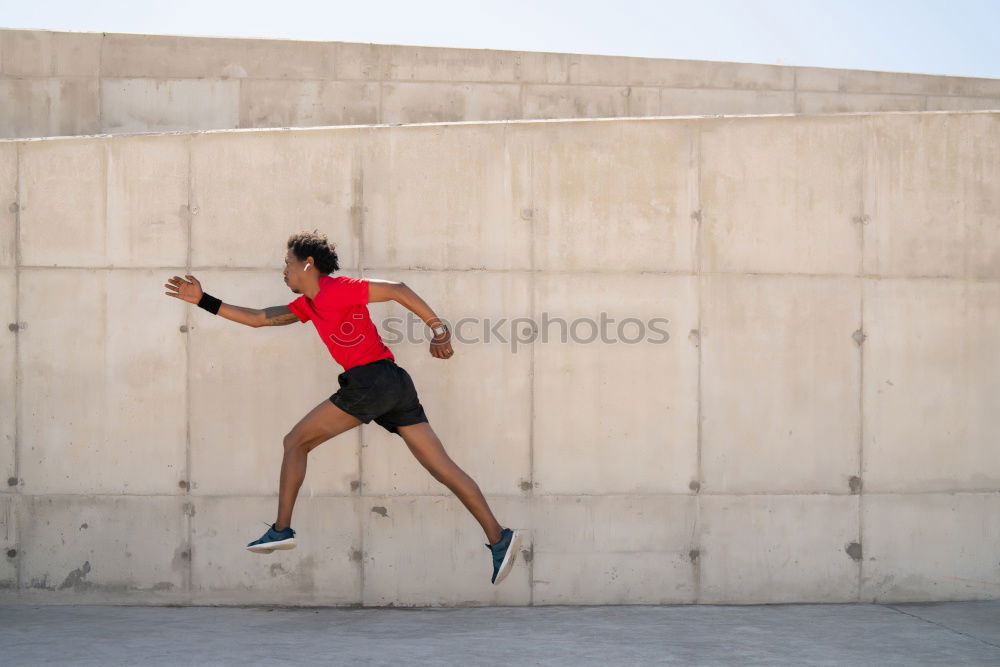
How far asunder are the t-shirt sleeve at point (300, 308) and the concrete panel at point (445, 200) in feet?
2.51

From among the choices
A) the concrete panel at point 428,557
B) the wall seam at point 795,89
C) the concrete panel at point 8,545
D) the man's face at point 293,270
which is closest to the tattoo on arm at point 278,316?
the man's face at point 293,270

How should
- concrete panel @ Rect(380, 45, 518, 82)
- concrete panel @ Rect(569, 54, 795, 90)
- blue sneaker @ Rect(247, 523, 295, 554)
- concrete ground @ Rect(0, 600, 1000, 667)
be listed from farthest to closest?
concrete panel @ Rect(569, 54, 795, 90)
concrete panel @ Rect(380, 45, 518, 82)
blue sneaker @ Rect(247, 523, 295, 554)
concrete ground @ Rect(0, 600, 1000, 667)

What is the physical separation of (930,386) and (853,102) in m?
6.53

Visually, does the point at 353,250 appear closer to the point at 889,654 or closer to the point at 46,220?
the point at 46,220

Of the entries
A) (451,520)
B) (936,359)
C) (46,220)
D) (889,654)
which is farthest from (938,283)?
(46,220)

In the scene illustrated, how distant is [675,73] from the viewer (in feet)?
38.1

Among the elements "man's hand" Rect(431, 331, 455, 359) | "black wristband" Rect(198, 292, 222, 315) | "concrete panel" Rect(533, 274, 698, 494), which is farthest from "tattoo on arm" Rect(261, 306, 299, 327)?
"concrete panel" Rect(533, 274, 698, 494)

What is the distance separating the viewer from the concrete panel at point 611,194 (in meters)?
6.68

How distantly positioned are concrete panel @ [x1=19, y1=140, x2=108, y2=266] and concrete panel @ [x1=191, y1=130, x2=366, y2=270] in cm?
64

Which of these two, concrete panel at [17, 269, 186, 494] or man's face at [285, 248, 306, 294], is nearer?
man's face at [285, 248, 306, 294]

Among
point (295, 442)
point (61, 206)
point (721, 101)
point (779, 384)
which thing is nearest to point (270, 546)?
point (295, 442)

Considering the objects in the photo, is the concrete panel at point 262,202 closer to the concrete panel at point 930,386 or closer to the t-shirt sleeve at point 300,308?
the t-shirt sleeve at point 300,308

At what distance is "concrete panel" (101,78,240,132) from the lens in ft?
32.1

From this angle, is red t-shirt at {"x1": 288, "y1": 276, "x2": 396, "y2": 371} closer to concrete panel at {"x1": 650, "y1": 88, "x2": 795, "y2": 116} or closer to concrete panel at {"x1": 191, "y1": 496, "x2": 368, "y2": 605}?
concrete panel at {"x1": 191, "y1": 496, "x2": 368, "y2": 605}
